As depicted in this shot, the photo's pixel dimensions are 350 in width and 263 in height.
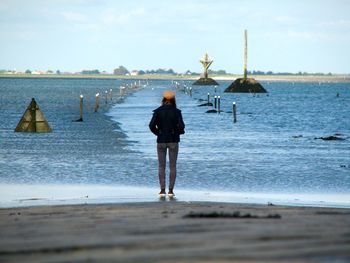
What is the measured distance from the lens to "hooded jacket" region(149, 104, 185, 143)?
19109 millimetres

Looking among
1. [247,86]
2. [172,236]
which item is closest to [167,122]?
[172,236]

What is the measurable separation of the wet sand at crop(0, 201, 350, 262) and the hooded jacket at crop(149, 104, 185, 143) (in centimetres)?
462

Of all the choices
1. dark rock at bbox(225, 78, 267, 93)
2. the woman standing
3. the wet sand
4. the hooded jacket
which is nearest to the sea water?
the woman standing

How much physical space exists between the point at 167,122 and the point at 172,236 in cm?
898

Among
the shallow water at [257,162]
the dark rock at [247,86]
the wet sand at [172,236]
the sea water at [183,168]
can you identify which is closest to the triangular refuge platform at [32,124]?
the sea water at [183,168]

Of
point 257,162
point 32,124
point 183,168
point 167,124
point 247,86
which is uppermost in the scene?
point 167,124

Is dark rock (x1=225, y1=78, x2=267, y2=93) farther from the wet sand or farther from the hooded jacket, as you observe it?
the wet sand

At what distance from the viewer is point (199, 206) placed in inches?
639

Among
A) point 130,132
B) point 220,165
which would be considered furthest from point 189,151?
point 130,132

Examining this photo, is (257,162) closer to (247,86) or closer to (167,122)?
(167,122)

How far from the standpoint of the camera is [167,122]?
19.1 metres

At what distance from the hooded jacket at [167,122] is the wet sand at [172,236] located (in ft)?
15.2

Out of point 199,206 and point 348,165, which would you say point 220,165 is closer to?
point 348,165

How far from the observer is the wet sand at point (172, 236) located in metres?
8.70
